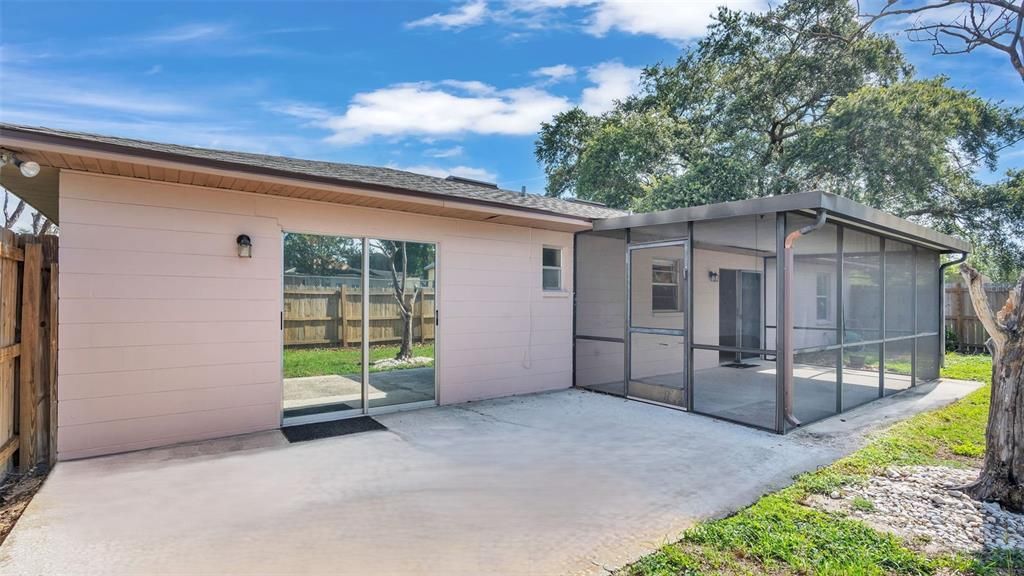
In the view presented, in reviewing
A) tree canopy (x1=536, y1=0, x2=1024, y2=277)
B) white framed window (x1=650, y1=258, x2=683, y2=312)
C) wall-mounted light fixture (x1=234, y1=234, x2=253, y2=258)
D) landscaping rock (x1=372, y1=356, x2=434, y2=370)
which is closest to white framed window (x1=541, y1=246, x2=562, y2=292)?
white framed window (x1=650, y1=258, x2=683, y2=312)

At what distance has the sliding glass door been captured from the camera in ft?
16.8

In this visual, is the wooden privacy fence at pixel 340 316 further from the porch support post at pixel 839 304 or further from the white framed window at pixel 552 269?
the porch support post at pixel 839 304

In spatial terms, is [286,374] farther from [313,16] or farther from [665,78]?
[665,78]

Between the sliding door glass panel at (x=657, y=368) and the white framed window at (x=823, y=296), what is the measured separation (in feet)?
5.03

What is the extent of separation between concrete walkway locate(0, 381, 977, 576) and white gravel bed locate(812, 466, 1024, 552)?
49 cm

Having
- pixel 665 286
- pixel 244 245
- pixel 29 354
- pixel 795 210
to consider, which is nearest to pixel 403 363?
pixel 244 245

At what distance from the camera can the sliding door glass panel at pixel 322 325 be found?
16.7 feet

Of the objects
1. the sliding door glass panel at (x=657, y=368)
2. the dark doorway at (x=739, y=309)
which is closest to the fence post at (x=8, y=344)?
the sliding door glass panel at (x=657, y=368)

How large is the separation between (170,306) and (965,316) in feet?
51.0

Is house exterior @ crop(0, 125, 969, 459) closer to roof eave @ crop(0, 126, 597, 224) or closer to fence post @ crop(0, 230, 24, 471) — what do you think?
roof eave @ crop(0, 126, 597, 224)

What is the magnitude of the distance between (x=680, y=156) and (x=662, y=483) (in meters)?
14.6

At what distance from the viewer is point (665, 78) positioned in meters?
17.8

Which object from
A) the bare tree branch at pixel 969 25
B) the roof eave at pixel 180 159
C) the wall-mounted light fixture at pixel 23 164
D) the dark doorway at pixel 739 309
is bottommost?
the dark doorway at pixel 739 309

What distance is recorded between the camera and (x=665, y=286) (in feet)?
24.4
